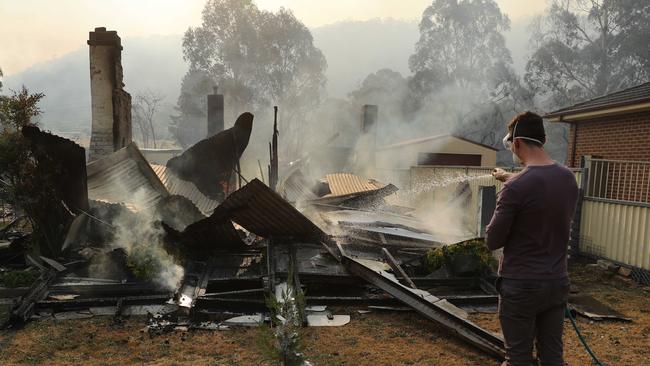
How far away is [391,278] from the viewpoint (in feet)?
18.0

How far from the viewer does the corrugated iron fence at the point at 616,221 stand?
6992mm

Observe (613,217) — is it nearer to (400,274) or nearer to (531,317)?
(400,274)

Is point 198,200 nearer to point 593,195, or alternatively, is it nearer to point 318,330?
point 318,330

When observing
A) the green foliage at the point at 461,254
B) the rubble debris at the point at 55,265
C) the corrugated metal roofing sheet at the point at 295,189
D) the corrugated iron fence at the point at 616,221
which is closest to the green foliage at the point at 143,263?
the rubble debris at the point at 55,265

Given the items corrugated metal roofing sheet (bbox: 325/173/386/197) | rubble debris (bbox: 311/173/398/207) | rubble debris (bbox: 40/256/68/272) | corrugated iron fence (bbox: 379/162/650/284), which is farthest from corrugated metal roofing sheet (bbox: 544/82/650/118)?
rubble debris (bbox: 40/256/68/272)

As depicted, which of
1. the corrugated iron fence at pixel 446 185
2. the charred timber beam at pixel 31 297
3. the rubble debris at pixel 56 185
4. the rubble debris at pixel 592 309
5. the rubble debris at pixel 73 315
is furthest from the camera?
the corrugated iron fence at pixel 446 185

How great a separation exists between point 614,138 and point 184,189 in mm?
10812

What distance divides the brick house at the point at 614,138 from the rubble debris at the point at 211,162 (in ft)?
25.6

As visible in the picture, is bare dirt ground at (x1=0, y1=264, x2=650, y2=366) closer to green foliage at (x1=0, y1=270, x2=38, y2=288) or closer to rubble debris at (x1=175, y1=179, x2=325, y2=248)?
green foliage at (x1=0, y1=270, x2=38, y2=288)

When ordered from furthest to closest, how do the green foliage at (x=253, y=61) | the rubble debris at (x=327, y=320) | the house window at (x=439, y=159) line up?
the green foliage at (x=253, y=61), the house window at (x=439, y=159), the rubble debris at (x=327, y=320)

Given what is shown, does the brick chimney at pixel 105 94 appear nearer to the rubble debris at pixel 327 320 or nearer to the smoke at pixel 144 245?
the smoke at pixel 144 245

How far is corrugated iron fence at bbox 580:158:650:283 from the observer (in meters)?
6.99

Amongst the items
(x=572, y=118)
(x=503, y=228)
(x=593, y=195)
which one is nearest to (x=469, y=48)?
→ (x=572, y=118)

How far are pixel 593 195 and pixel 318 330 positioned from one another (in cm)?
666
